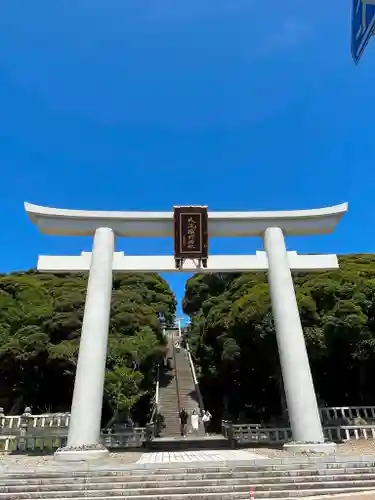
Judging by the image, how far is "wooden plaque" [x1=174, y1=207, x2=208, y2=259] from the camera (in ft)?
40.6

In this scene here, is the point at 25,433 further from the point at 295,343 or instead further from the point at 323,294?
the point at 323,294

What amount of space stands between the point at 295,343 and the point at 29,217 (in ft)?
27.3

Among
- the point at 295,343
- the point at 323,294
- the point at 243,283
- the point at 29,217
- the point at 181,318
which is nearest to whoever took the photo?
the point at 295,343

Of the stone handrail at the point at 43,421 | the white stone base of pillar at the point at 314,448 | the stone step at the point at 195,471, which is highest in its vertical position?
the stone handrail at the point at 43,421

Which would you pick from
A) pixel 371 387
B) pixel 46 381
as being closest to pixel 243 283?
pixel 371 387

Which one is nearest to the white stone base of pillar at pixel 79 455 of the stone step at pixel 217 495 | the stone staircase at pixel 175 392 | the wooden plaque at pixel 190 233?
the stone step at pixel 217 495

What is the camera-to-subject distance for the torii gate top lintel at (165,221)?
41.0ft

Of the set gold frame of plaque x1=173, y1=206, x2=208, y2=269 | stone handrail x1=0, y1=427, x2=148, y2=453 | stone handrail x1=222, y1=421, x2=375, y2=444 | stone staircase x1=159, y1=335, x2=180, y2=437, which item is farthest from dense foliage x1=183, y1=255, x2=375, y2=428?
stone handrail x1=0, y1=427, x2=148, y2=453

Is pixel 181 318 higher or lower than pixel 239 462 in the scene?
higher

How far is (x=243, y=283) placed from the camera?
80.6ft

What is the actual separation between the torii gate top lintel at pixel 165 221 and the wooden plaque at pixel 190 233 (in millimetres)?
303

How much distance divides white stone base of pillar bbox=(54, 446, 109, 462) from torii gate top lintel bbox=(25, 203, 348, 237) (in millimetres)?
5937

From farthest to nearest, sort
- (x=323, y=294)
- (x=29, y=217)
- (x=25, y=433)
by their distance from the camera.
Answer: (x=323, y=294) → (x=25, y=433) → (x=29, y=217)

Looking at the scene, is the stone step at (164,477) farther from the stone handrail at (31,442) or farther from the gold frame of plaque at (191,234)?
the gold frame of plaque at (191,234)
